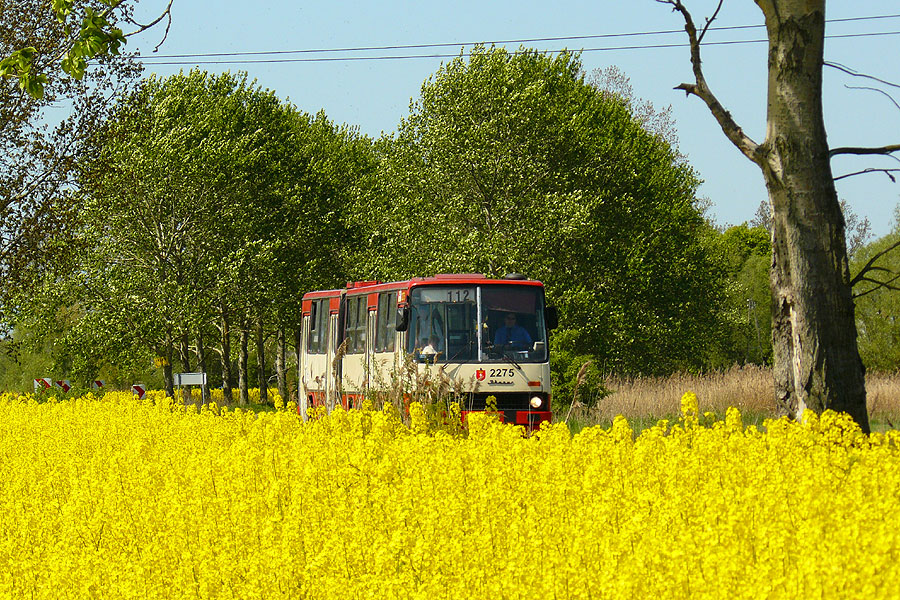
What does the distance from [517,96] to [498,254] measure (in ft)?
18.0

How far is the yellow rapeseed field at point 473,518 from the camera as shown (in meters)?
4.98

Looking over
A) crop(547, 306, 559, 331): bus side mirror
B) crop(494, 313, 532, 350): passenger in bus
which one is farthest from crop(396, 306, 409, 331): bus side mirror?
crop(547, 306, 559, 331): bus side mirror

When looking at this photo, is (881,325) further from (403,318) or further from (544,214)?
(403,318)

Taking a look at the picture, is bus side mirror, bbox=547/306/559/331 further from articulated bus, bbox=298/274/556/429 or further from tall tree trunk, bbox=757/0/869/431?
tall tree trunk, bbox=757/0/869/431

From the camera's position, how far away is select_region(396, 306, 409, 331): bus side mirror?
57.7 feet

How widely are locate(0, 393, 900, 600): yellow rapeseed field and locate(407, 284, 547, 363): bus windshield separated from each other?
21.9ft

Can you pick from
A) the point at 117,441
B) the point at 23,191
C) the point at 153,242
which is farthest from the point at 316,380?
the point at 153,242

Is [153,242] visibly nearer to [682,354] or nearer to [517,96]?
[517,96]

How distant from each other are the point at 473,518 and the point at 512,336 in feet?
37.2

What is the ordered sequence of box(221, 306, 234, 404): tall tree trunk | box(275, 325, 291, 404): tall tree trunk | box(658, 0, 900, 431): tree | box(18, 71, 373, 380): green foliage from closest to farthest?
1. box(658, 0, 900, 431): tree
2. box(18, 71, 373, 380): green foliage
3. box(221, 306, 234, 404): tall tree trunk
4. box(275, 325, 291, 404): tall tree trunk

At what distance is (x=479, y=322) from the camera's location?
1820 centimetres

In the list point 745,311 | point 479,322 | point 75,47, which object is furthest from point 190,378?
point 745,311

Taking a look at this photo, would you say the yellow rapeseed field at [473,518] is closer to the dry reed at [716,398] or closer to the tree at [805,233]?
the tree at [805,233]

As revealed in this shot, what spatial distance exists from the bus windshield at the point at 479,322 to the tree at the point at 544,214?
1571cm
